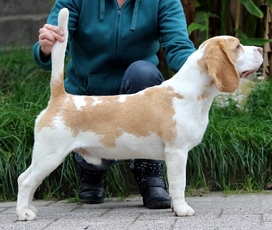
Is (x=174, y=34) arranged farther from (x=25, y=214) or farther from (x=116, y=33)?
(x=25, y=214)

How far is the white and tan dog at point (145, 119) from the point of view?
10.7 feet

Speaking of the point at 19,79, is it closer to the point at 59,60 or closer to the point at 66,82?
the point at 66,82

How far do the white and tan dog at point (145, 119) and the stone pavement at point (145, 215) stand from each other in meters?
0.14

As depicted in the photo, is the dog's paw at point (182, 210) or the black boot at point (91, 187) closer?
the dog's paw at point (182, 210)

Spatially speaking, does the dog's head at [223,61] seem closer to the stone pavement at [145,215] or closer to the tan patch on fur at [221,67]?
the tan patch on fur at [221,67]

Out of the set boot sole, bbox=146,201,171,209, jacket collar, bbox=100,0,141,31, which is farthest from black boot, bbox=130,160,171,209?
jacket collar, bbox=100,0,141,31

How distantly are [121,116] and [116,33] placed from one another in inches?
29.3

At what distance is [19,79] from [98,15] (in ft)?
6.93

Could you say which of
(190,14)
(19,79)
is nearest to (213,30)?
(190,14)

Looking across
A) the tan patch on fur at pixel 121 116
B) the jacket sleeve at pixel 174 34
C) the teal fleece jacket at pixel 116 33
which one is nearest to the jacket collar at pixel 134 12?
the teal fleece jacket at pixel 116 33

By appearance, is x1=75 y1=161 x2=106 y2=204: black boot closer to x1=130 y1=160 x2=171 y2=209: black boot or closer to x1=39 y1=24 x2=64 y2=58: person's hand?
x1=130 y1=160 x2=171 y2=209: black boot

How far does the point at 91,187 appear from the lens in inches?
158

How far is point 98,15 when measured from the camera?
3957 mm

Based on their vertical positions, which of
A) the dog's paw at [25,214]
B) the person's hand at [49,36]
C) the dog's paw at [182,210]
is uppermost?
the person's hand at [49,36]
